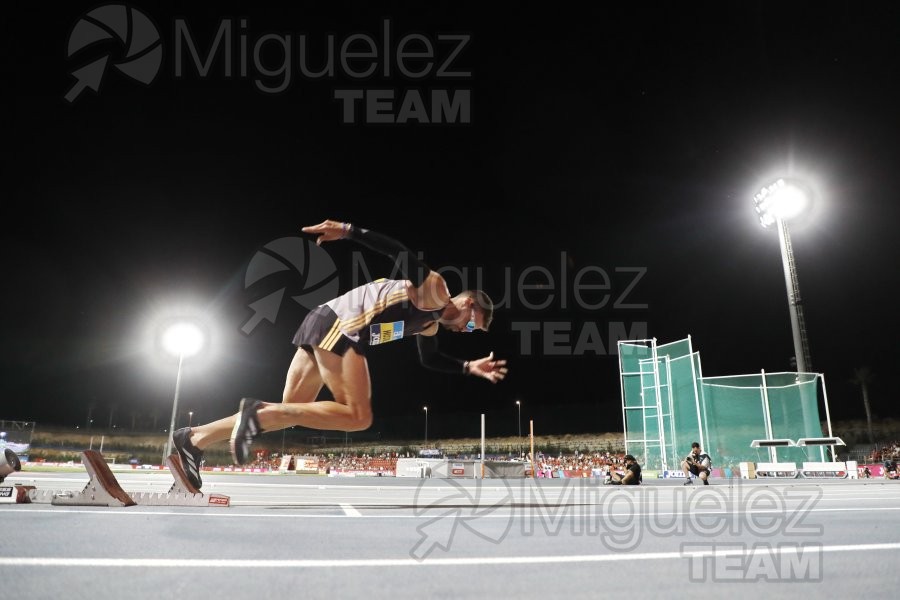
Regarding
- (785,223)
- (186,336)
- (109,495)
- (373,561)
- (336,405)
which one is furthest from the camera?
(785,223)

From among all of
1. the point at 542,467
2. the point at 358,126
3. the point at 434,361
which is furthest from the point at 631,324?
the point at 434,361

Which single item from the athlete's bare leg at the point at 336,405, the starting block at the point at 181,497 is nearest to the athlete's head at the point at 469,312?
the athlete's bare leg at the point at 336,405

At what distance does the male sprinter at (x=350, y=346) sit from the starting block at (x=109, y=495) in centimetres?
14

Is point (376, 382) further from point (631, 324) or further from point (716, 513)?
point (716, 513)

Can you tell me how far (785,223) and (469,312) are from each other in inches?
1050

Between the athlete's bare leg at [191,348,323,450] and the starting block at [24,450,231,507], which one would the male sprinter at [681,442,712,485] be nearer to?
the athlete's bare leg at [191,348,323,450]

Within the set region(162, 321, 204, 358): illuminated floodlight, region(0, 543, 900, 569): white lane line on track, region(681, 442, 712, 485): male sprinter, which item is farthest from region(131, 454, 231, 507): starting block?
region(681, 442, 712, 485): male sprinter

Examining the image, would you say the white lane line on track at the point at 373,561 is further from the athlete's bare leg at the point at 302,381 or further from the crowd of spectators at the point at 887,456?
the crowd of spectators at the point at 887,456

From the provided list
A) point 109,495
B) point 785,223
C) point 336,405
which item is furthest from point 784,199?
point 109,495

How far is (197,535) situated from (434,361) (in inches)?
118

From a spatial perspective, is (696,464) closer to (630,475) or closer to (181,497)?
(630,475)

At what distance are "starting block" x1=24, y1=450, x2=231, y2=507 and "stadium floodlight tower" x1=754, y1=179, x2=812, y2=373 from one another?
79.2 feet

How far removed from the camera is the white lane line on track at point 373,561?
202 cm

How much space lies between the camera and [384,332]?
202 inches
